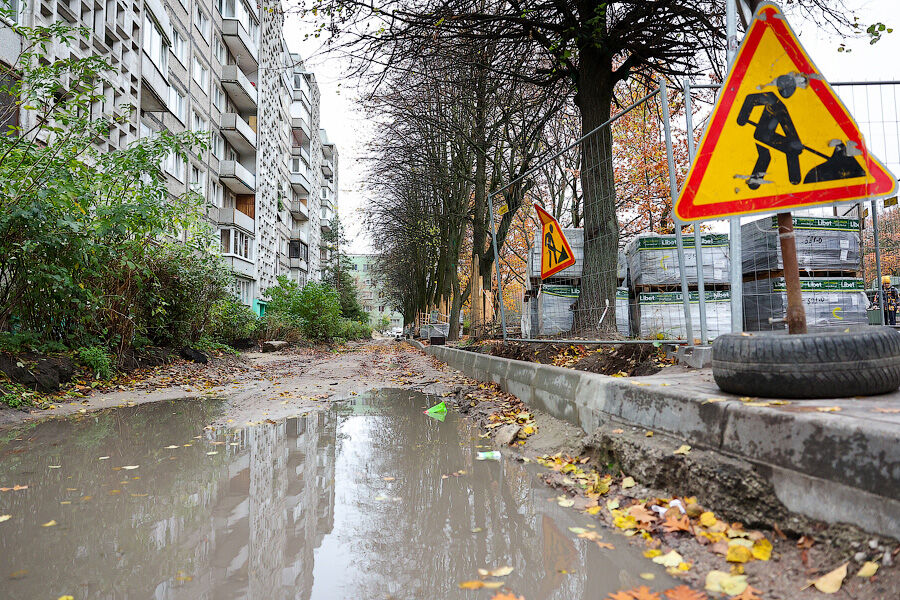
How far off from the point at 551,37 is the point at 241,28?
25.3 meters

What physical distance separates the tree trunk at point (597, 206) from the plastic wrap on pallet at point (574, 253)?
1625 mm

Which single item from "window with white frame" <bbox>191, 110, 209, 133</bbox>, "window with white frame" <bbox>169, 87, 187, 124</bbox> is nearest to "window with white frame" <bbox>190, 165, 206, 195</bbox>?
"window with white frame" <bbox>191, 110, 209, 133</bbox>

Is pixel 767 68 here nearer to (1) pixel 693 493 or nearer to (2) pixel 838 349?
(2) pixel 838 349

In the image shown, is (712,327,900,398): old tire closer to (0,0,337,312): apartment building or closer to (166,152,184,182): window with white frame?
(0,0,337,312): apartment building

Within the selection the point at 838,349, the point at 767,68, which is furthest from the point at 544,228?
the point at 838,349

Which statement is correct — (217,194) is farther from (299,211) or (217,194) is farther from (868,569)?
(868,569)

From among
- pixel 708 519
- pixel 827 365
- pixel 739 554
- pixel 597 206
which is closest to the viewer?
pixel 739 554

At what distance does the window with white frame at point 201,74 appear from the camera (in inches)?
942

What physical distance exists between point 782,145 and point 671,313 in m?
3.85

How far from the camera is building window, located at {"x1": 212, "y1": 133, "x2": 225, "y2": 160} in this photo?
1041 inches

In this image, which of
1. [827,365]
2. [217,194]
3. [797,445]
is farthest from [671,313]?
[217,194]

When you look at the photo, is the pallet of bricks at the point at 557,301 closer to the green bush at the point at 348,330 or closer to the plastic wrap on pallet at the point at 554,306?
the plastic wrap on pallet at the point at 554,306

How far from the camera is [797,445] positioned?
2172 millimetres

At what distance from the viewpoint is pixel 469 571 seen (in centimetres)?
221
